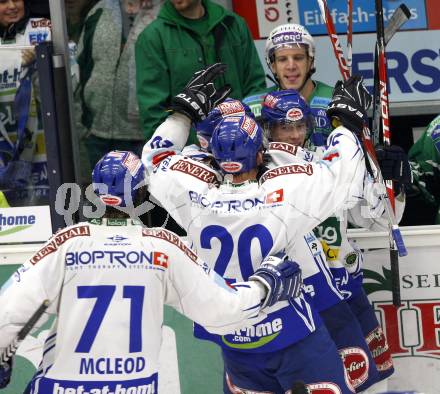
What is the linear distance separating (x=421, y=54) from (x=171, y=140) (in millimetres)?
2634

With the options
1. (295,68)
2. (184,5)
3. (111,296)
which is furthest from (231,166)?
(184,5)

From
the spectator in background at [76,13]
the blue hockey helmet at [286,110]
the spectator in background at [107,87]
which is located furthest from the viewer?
the spectator in background at [76,13]

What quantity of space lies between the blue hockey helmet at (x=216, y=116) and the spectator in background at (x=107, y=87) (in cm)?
118

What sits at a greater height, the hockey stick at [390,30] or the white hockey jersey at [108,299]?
the hockey stick at [390,30]

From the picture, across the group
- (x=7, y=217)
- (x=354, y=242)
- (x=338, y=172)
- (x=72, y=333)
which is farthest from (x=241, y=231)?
(x=7, y=217)

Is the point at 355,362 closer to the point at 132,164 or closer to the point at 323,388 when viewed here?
the point at 323,388

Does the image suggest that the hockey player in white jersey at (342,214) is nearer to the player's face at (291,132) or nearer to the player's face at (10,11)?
the player's face at (291,132)

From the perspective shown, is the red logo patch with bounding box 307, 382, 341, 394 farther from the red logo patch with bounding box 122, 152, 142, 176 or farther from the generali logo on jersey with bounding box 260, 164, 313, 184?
the red logo patch with bounding box 122, 152, 142, 176

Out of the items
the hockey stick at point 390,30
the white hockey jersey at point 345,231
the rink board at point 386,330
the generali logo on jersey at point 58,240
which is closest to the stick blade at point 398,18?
the hockey stick at point 390,30

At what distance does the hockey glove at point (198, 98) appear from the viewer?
5.02m

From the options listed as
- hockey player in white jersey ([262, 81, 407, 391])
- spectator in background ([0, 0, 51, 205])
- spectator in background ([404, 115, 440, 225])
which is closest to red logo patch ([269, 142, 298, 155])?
hockey player in white jersey ([262, 81, 407, 391])

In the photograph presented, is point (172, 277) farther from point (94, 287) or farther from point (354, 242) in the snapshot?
point (354, 242)

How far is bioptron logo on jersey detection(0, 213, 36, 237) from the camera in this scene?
226 inches

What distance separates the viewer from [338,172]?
4.66 meters
